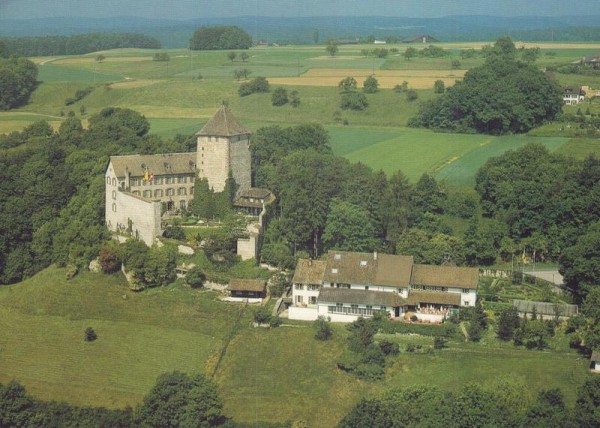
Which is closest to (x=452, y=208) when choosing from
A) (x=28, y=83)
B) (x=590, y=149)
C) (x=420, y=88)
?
(x=590, y=149)

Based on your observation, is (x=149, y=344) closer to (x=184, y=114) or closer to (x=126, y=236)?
(x=126, y=236)

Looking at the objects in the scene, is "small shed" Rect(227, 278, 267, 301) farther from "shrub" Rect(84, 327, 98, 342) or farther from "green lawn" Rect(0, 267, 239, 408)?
"shrub" Rect(84, 327, 98, 342)

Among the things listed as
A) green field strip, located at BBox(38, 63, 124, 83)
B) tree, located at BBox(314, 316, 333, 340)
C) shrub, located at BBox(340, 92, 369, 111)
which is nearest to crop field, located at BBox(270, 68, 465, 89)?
shrub, located at BBox(340, 92, 369, 111)

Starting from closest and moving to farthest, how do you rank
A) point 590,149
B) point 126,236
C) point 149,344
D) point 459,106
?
point 149,344 → point 126,236 → point 590,149 → point 459,106

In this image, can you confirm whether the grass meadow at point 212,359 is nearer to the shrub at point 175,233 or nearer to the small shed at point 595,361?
the small shed at point 595,361

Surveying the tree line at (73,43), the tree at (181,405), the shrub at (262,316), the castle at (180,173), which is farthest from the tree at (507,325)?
the tree line at (73,43)

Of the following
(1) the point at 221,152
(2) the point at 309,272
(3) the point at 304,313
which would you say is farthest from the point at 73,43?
(3) the point at 304,313

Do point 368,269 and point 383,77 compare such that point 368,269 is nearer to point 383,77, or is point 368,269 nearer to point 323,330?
point 323,330

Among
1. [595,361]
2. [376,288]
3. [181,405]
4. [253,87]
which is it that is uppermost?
[253,87]
